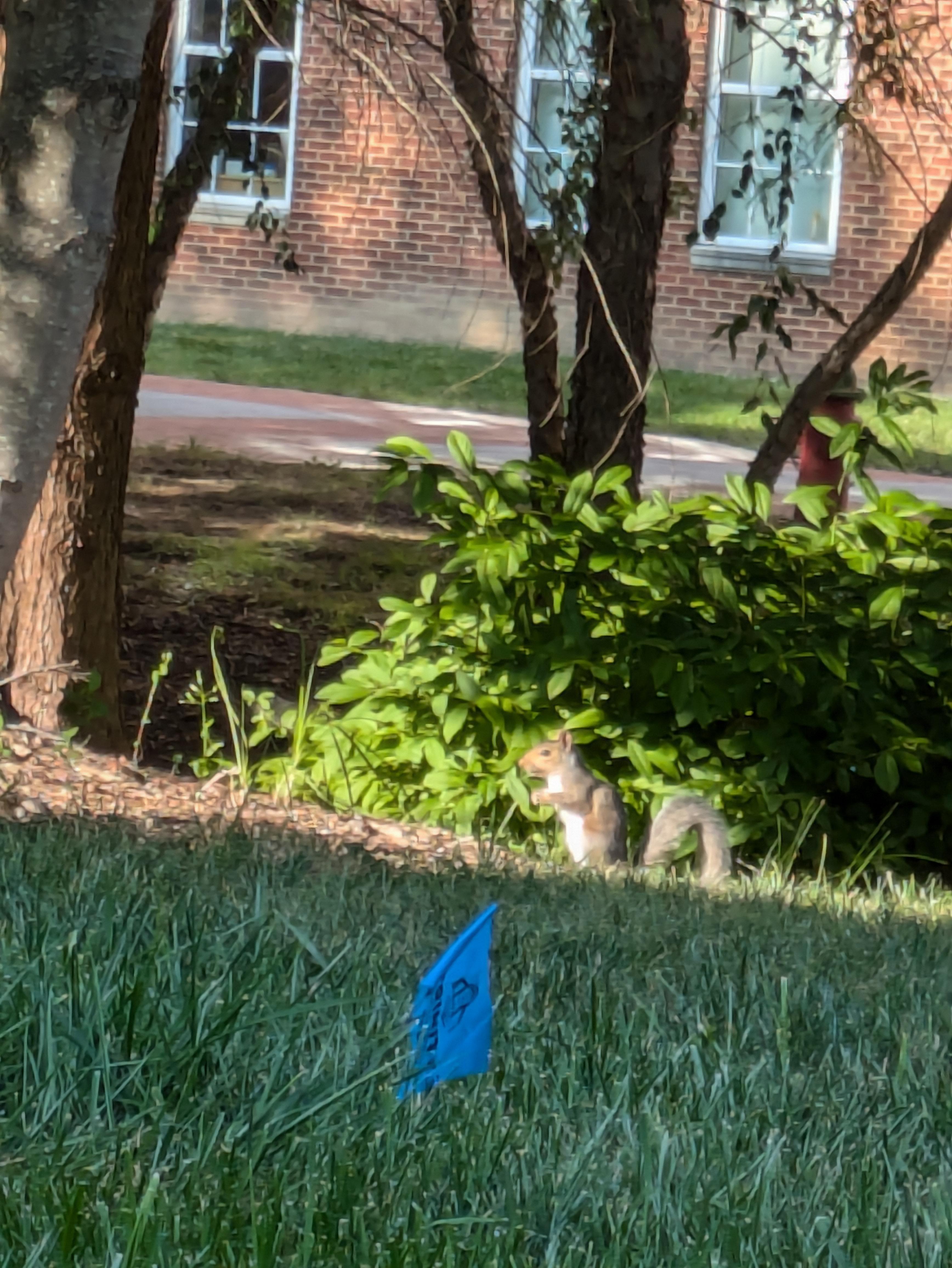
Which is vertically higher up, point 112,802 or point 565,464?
point 565,464

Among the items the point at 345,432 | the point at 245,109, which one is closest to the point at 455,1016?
the point at 245,109

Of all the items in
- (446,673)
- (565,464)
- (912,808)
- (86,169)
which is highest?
(86,169)

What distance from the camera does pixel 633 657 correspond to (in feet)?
20.6

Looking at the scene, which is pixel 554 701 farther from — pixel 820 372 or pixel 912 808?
pixel 820 372

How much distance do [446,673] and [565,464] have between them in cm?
210

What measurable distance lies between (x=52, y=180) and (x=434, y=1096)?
2.33 meters

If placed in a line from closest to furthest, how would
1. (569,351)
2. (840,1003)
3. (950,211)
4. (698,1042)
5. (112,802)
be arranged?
(698,1042) < (840,1003) < (112,802) < (950,211) < (569,351)

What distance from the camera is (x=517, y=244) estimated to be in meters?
8.43

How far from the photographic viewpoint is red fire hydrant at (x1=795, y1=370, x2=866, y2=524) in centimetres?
823

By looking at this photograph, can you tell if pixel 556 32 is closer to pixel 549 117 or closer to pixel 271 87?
pixel 549 117

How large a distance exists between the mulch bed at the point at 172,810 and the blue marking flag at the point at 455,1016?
2311 mm

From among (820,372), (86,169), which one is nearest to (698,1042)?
(86,169)

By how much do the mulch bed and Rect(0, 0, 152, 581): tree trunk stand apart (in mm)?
1316

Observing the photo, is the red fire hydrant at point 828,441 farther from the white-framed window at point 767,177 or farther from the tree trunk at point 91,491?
the white-framed window at point 767,177
